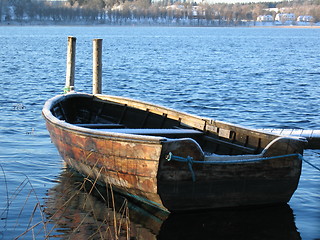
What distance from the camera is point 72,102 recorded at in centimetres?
1332

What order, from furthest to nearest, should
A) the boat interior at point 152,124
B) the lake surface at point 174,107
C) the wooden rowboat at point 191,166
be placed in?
the boat interior at point 152,124 → the lake surface at point 174,107 → the wooden rowboat at point 191,166

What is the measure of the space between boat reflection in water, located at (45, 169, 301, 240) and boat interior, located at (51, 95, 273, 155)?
1.09 metres

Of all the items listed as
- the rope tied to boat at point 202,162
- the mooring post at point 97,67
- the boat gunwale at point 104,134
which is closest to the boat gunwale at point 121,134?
the boat gunwale at point 104,134

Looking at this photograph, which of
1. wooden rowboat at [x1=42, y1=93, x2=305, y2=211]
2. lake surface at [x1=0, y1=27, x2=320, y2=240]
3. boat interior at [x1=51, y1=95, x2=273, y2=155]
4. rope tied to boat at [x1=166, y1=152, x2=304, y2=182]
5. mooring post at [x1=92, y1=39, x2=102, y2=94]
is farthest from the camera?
mooring post at [x1=92, y1=39, x2=102, y2=94]

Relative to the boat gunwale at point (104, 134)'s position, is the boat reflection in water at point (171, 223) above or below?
below

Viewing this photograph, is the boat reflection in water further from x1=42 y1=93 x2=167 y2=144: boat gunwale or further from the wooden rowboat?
x1=42 y1=93 x2=167 y2=144: boat gunwale

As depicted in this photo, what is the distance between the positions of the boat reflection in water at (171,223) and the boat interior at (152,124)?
1.09m

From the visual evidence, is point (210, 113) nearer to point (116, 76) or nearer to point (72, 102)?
point (72, 102)

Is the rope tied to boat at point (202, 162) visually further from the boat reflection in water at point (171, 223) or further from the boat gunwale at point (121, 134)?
the boat reflection in water at point (171, 223)

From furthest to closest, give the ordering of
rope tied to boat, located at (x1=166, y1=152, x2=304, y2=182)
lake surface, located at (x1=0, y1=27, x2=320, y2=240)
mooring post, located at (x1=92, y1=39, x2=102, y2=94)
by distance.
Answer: mooring post, located at (x1=92, y1=39, x2=102, y2=94) < lake surface, located at (x1=0, y1=27, x2=320, y2=240) < rope tied to boat, located at (x1=166, y1=152, x2=304, y2=182)

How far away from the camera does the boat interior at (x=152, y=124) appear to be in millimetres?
9562

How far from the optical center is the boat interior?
956 centimetres

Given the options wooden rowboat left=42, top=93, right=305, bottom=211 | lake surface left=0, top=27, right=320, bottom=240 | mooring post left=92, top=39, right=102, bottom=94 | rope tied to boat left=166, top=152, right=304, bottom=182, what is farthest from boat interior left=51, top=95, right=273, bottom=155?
mooring post left=92, top=39, right=102, bottom=94

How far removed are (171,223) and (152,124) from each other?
11.5 feet
